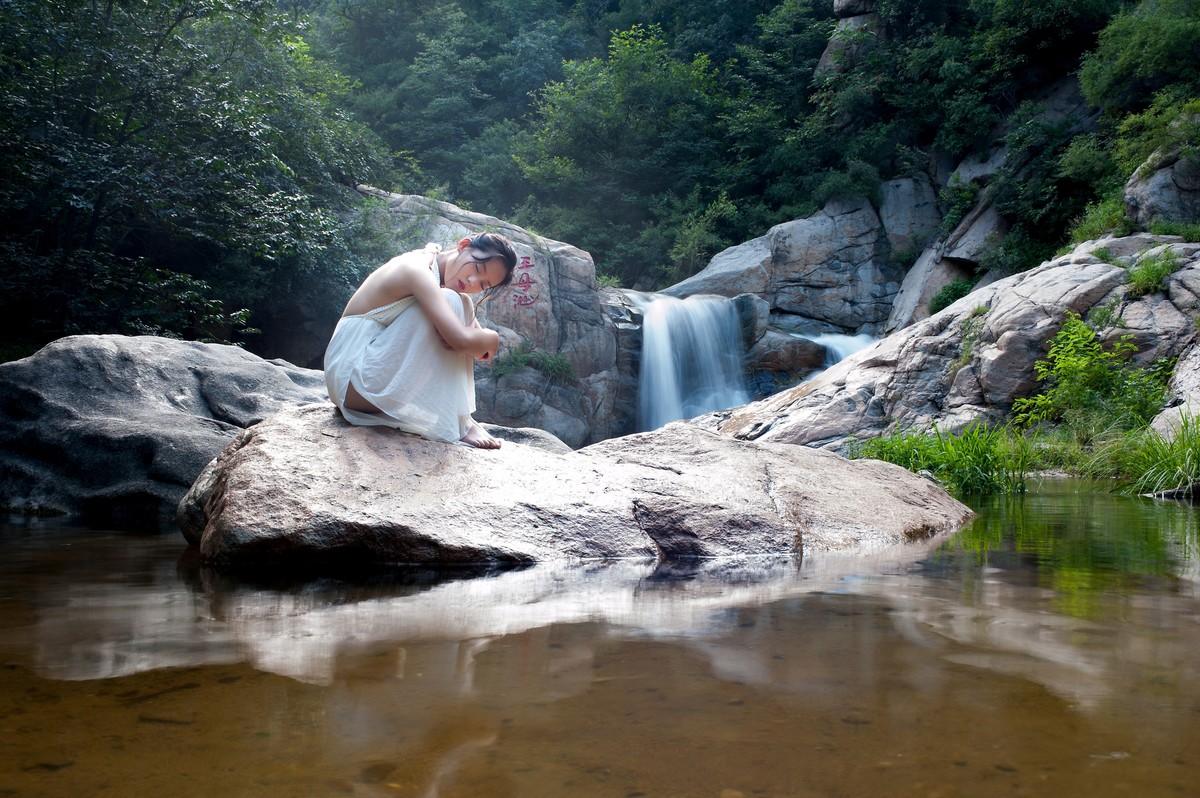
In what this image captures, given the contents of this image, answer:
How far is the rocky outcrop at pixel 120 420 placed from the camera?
199 inches

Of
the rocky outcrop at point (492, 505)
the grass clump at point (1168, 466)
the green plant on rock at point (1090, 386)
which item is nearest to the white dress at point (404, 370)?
the rocky outcrop at point (492, 505)

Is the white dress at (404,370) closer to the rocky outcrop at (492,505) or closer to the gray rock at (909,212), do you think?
the rocky outcrop at (492,505)

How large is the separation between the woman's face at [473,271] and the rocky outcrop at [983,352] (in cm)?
A: 703

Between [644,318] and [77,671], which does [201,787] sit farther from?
[644,318]

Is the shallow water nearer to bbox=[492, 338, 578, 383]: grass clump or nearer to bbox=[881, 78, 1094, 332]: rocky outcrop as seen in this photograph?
bbox=[492, 338, 578, 383]: grass clump

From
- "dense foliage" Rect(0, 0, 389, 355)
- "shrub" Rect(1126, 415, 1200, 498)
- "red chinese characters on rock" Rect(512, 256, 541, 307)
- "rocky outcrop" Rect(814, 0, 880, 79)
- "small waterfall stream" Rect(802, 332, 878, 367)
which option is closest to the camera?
"shrub" Rect(1126, 415, 1200, 498)

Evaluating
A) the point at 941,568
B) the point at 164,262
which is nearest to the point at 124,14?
the point at 164,262

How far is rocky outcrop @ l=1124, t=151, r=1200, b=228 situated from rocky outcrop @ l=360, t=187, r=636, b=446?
9.63m

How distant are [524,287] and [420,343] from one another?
12.6 metres

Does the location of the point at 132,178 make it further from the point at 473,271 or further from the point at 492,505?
the point at 492,505

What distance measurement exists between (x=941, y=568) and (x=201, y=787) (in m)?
2.45

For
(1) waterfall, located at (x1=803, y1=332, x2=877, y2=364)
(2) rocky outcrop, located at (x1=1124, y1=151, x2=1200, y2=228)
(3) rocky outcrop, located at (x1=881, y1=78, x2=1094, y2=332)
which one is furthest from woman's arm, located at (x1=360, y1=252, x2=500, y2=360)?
(3) rocky outcrop, located at (x1=881, y1=78, x2=1094, y2=332)

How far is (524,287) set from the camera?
53.1 ft

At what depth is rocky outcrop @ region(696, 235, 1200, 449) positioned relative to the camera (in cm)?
1052
